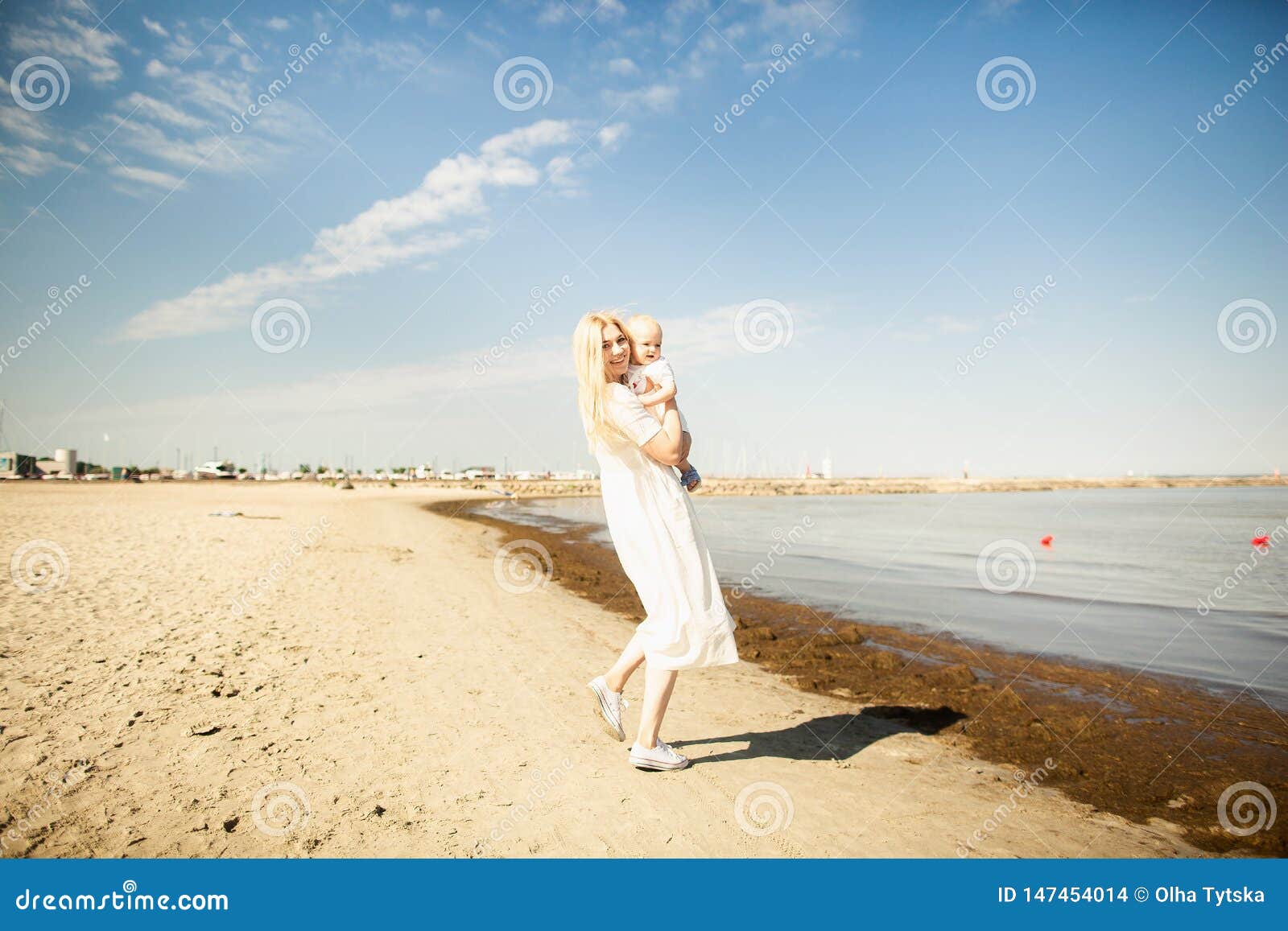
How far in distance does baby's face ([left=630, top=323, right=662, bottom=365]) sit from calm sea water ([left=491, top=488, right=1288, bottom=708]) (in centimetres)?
658

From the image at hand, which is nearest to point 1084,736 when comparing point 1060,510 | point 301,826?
point 301,826

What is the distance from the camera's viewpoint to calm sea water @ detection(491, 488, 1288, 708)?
7.90 metres

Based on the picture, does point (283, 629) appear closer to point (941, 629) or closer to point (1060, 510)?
point (941, 629)

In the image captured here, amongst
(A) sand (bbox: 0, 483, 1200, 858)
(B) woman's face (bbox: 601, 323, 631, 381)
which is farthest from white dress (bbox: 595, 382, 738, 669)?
(A) sand (bbox: 0, 483, 1200, 858)

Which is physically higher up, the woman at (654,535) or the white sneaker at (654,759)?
the woman at (654,535)

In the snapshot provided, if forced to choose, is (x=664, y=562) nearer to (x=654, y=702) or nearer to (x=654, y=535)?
(x=654, y=535)

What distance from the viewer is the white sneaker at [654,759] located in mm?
4059

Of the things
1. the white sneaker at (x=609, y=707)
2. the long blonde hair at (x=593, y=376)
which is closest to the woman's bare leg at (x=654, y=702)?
the white sneaker at (x=609, y=707)

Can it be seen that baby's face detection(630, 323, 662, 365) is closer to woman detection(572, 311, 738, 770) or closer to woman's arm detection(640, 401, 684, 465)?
woman detection(572, 311, 738, 770)

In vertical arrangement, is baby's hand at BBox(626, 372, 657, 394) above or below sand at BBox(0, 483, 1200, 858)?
above

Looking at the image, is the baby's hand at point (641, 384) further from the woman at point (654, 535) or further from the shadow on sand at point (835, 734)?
the shadow on sand at point (835, 734)

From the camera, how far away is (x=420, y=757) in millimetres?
4227

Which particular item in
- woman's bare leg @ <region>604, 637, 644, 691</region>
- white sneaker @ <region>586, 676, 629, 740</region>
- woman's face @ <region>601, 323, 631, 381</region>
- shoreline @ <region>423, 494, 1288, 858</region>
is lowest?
shoreline @ <region>423, 494, 1288, 858</region>

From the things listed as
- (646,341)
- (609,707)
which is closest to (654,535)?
(646,341)
